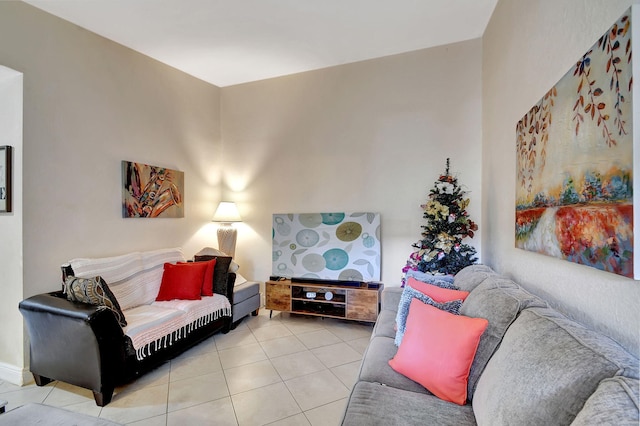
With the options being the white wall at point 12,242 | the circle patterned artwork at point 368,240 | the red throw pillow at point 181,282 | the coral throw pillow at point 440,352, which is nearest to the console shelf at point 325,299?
the circle patterned artwork at point 368,240

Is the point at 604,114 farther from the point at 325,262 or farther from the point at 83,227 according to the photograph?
the point at 83,227

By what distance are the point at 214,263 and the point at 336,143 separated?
2.05 metres

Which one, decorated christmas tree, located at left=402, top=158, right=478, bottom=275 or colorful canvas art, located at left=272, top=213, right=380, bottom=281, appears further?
colorful canvas art, located at left=272, top=213, right=380, bottom=281

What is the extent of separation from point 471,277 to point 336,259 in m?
1.73

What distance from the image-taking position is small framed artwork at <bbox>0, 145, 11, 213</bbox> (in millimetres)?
2307

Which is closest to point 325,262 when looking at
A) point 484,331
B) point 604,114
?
point 484,331

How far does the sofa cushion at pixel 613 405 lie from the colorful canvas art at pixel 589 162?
360mm

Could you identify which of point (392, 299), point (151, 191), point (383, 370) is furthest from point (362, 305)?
point (151, 191)

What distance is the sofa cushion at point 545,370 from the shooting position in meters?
0.78

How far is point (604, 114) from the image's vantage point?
3.26ft

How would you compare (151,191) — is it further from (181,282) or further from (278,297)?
(278,297)

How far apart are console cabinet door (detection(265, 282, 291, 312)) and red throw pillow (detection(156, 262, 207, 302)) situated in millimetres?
893

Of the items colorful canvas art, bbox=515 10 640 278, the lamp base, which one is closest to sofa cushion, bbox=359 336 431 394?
colorful canvas art, bbox=515 10 640 278

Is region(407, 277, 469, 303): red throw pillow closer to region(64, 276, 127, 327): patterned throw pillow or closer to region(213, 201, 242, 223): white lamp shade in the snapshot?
region(64, 276, 127, 327): patterned throw pillow
